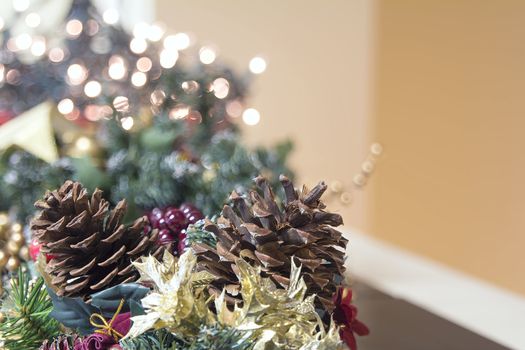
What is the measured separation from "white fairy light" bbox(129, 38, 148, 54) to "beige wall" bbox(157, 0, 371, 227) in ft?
1.56

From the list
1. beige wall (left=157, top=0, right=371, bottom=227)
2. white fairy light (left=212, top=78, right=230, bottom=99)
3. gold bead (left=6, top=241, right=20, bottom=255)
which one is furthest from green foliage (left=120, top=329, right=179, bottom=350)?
beige wall (left=157, top=0, right=371, bottom=227)

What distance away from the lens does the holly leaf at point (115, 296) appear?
319mm

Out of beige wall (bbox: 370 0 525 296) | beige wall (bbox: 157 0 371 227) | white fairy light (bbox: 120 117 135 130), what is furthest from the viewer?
beige wall (bbox: 157 0 371 227)

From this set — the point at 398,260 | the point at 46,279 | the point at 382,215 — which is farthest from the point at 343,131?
the point at 46,279

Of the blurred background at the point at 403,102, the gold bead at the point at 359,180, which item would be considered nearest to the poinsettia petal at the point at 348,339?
the gold bead at the point at 359,180

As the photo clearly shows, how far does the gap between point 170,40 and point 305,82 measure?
64 cm

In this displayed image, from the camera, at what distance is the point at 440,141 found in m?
1.26

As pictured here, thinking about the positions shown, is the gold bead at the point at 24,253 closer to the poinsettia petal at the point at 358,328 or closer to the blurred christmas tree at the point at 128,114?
the blurred christmas tree at the point at 128,114

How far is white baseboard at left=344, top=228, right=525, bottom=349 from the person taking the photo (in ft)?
1.74

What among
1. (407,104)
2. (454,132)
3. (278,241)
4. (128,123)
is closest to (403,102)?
(407,104)

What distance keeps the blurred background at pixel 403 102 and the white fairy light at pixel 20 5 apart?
39mm

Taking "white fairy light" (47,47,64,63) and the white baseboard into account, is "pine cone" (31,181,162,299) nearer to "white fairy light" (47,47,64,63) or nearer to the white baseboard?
the white baseboard

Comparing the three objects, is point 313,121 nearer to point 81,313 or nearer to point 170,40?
point 170,40

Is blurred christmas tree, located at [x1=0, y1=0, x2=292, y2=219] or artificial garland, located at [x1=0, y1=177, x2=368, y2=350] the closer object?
A: artificial garland, located at [x1=0, y1=177, x2=368, y2=350]
